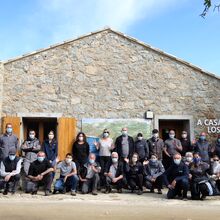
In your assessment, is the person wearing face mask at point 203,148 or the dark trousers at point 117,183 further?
the person wearing face mask at point 203,148

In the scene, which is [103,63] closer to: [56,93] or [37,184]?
[56,93]

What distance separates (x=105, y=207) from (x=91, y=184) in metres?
2.01

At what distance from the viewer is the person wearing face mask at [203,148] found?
9.15m

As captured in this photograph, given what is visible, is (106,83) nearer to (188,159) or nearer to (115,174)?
(115,174)

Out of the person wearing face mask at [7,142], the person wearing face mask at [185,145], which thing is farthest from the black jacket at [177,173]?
the person wearing face mask at [7,142]

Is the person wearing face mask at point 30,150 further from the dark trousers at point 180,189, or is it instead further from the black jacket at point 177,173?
the dark trousers at point 180,189

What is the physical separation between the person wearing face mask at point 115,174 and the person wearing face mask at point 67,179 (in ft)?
2.66

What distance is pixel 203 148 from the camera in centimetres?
929

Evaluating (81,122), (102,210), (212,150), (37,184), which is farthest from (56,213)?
(212,150)

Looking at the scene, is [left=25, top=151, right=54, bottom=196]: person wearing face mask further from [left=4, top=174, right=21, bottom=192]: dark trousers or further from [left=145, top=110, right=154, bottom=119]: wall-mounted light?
[left=145, top=110, right=154, bottom=119]: wall-mounted light

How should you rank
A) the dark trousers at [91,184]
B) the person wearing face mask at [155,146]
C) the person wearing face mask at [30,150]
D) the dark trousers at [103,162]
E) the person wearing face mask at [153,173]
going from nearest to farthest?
the dark trousers at [91,184], the person wearing face mask at [153,173], the person wearing face mask at [30,150], the dark trousers at [103,162], the person wearing face mask at [155,146]

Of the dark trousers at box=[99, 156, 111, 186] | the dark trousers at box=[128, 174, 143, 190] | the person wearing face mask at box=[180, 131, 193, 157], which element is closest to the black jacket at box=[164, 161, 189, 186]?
the dark trousers at box=[128, 174, 143, 190]

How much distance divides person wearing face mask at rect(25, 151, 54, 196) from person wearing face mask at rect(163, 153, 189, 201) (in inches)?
109

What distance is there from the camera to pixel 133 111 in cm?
1019
